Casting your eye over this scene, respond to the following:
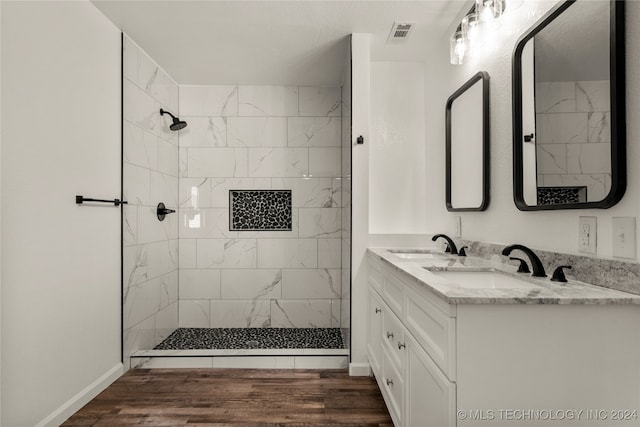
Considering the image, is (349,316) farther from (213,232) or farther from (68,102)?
(68,102)

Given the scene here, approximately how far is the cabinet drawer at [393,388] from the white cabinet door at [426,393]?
10 centimetres

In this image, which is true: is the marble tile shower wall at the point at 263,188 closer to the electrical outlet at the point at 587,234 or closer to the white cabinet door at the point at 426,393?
the white cabinet door at the point at 426,393

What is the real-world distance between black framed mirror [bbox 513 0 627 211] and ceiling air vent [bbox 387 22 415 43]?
38.8 inches

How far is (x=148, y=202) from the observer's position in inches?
121

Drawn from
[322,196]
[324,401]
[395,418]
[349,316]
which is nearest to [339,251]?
[322,196]

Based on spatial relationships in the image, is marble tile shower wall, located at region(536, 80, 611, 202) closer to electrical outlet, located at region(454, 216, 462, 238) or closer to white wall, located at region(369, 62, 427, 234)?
electrical outlet, located at region(454, 216, 462, 238)

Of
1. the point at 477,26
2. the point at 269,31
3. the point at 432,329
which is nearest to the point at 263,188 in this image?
the point at 269,31

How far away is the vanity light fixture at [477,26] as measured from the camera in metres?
1.87

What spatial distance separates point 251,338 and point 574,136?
111 inches

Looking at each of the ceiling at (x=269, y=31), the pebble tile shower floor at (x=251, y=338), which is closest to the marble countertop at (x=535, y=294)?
the ceiling at (x=269, y=31)

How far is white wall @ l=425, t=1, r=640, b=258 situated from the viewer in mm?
1176

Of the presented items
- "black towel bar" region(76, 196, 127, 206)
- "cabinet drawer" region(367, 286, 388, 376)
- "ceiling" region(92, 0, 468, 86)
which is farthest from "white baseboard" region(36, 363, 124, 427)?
"ceiling" region(92, 0, 468, 86)

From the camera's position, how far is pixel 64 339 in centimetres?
206

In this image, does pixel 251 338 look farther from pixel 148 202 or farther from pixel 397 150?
pixel 397 150
